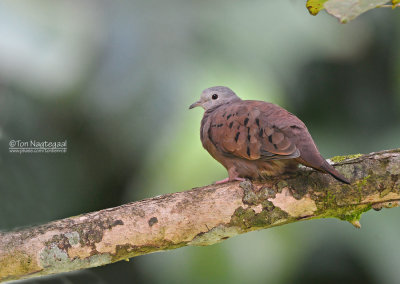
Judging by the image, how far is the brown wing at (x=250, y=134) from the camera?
2.32m

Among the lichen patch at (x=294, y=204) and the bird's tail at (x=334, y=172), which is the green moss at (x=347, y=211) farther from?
the bird's tail at (x=334, y=172)

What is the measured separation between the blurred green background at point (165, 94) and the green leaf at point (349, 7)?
232 cm

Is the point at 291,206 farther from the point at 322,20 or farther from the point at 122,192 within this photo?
the point at 322,20

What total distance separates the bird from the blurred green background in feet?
2.61

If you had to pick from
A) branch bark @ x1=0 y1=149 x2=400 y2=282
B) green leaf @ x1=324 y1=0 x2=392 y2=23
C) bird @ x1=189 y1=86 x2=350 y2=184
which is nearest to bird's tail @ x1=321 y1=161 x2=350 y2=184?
bird @ x1=189 y1=86 x2=350 y2=184

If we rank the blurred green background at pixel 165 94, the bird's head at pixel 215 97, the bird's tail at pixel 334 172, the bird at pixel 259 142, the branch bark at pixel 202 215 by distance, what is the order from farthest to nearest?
the blurred green background at pixel 165 94 < the bird's head at pixel 215 97 < the bird at pixel 259 142 < the branch bark at pixel 202 215 < the bird's tail at pixel 334 172

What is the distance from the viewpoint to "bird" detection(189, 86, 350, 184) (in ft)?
7.53

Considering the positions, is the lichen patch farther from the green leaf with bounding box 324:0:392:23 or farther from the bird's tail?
the green leaf with bounding box 324:0:392:23

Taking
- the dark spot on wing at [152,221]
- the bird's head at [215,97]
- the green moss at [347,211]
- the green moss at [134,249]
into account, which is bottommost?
the green moss at [134,249]

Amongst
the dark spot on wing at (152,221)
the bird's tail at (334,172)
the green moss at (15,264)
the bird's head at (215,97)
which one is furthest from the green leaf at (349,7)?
the bird's head at (215,97)

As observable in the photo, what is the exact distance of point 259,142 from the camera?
2391mm

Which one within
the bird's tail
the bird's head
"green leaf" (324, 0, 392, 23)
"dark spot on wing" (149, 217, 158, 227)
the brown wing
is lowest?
"dark spot on wing" (149, 217, 158, 227)

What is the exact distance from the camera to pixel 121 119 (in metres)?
4.01

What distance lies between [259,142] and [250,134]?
7cm
